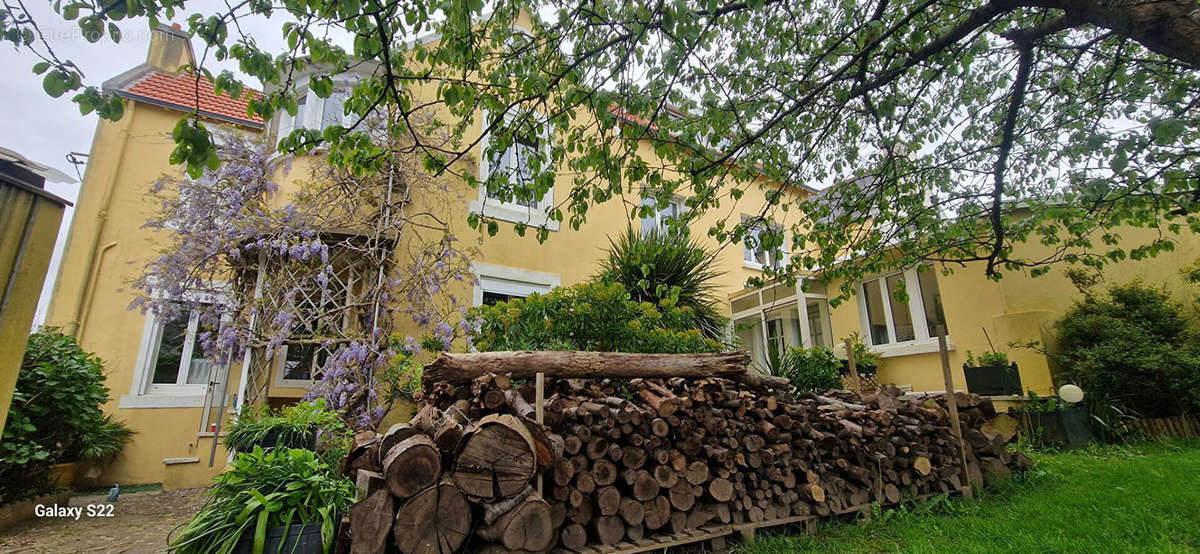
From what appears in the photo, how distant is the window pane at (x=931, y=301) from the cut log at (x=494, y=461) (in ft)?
26.5

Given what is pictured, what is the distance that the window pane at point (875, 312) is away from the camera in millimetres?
9146

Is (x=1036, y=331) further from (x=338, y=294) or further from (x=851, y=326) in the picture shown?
(x=338, y=294)

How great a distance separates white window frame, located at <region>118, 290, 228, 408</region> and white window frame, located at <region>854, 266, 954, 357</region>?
9920 mm

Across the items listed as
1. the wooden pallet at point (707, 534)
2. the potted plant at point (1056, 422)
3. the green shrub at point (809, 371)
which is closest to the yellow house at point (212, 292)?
the potted plant at point (1056, 422)

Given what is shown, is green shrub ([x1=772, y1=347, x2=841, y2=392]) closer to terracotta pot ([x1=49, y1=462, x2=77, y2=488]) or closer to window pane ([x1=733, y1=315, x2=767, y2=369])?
window pane ([x1=733, y1=315, x2=767, y2=369])

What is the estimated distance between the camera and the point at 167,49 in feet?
31.2

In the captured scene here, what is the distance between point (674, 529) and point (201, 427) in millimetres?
6728

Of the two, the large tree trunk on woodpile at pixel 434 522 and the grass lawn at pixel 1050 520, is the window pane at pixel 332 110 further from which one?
the grass lawn at pixel 1050 520

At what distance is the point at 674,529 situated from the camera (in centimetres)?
332

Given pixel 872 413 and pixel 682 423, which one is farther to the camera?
pixel 872 413

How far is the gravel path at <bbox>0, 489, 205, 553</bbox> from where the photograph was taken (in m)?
3.95

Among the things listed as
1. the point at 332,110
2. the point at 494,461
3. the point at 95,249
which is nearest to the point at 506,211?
the point at 332,110

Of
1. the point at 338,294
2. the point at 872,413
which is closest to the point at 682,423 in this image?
the point at 872,413

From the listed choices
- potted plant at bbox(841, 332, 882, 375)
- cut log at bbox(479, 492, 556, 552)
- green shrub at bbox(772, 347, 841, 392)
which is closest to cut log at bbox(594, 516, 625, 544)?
cut log at bbox(479, 492, 556, 552)
